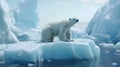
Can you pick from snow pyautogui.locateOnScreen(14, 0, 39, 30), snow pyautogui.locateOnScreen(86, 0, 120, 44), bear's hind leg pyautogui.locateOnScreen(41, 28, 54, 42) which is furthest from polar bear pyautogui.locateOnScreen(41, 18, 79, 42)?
snow pyautogui.locateOnScreen(14, 0, 39, 30)

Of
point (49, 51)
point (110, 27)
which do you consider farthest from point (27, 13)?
point (49, 51)

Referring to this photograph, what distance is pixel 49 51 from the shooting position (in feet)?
29.9

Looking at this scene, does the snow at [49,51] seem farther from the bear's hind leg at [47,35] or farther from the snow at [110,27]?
the snow at [110,27]

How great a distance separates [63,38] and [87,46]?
946 mm

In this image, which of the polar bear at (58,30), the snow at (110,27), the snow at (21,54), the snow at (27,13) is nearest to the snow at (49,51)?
the snow at (21,54)

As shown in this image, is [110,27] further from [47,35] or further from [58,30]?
[47,35]

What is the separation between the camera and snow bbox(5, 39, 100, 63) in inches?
338

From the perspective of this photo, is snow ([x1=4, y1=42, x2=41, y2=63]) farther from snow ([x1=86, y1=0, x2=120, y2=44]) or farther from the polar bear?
snow ([x1=86, y1=0, x2=120, y2=44])

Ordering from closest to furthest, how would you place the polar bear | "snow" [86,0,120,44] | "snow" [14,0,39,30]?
the polar bear < "snow" [86,0,120,44] < "snow" [14,0,39,30]

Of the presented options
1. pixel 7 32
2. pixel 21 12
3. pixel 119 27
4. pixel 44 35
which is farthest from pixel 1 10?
pixel 21 12

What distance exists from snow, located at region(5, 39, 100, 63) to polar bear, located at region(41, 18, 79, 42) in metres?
0.28

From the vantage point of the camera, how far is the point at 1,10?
13.9m

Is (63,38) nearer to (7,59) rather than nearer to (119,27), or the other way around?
(7,59)

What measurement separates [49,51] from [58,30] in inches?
31.2
